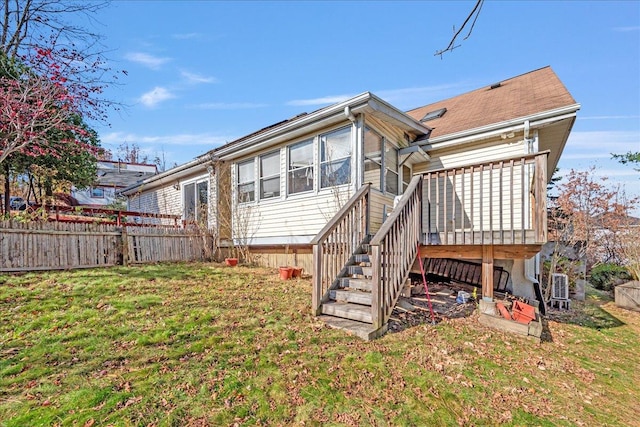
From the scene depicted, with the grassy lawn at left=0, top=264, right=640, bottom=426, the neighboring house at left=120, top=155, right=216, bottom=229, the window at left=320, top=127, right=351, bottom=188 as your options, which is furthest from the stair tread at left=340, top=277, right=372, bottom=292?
the neighboring house at left=120, top=155, right=216, bottom=229

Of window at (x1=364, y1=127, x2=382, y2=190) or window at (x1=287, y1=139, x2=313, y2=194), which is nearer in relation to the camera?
window at (x1=364, y1=127, x2=382, y2=190)

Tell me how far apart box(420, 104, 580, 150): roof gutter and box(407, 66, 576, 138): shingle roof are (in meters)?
0.16

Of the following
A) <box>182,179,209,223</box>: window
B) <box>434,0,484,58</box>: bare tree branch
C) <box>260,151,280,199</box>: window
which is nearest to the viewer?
<box>434,0,484,58</box>: bare tree branch

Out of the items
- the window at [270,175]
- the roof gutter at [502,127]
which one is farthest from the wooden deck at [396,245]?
the window at [270,175]

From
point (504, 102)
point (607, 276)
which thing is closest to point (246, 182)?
point (504, 102)

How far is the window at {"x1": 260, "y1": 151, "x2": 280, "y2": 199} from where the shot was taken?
8.80 meters

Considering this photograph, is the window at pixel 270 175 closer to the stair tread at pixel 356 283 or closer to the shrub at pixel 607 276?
the stair tread at pixel 356 283

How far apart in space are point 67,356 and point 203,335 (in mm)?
1387

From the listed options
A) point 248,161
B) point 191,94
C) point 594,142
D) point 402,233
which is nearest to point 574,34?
point 402,233

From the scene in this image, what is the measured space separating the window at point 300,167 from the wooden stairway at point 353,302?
10.4ft

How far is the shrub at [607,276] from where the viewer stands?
9.70m

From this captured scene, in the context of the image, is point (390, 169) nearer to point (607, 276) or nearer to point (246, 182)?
point (246, 182)

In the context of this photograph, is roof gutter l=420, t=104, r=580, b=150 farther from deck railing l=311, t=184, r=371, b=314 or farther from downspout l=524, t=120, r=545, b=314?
deck railing l=311, t=184, r=371, b=314

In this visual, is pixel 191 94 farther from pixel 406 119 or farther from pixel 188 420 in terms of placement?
pixel 188 420
